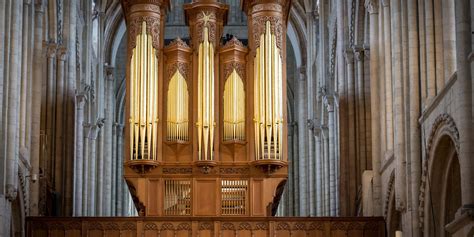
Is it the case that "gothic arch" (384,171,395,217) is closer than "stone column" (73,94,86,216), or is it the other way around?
"gothic arch" (384,171,395,217)

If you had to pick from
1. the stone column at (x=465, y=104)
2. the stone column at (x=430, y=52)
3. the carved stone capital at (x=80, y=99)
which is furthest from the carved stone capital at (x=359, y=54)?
the stone column at (x=465, y=104)

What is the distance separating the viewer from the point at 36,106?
3725 centimetres

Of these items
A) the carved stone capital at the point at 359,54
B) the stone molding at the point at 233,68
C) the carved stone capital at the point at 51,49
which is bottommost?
the stone molding at the point at 233,68

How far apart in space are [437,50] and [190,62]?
10135 millimetres

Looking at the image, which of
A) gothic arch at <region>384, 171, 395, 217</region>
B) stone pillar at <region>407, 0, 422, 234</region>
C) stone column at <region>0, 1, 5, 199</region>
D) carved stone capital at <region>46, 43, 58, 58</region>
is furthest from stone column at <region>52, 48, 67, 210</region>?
stone pillar at <region>407, 0, 422, 234</region>

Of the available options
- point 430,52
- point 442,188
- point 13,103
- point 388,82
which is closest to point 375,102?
point 388,82

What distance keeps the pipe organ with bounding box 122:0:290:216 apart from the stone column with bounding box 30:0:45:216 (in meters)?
2.96

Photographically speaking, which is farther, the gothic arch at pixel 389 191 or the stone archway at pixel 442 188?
the gothic arch at pixel 389 191

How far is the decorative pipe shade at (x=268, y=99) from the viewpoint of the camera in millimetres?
36812

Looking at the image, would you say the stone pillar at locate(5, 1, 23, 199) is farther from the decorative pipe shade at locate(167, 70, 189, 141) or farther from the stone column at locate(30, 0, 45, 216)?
the decorative pipe shade at locate(167, 70, 189, 141)

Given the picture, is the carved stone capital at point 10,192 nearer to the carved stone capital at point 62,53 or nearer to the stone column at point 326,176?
the carved stone capital at point 62,53

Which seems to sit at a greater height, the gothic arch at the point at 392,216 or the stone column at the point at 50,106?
the stone column at the point at 50,106

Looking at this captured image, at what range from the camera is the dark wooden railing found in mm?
34969

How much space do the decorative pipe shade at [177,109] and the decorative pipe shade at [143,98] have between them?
507mm
